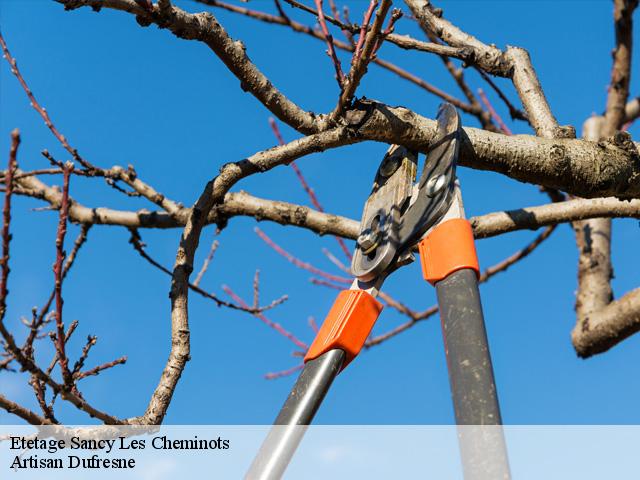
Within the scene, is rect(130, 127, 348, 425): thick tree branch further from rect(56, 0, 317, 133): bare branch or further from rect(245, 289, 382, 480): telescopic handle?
rect(245, 289, 382, 480): telescopic handle

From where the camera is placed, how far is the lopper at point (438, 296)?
1513mm

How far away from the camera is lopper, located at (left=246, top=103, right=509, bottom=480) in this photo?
1.51 meters

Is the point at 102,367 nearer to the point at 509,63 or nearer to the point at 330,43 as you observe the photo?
the point at 330,43

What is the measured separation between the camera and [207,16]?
202 centimetres

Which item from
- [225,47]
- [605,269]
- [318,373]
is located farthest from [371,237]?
[605,269]

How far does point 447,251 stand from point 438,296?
12 cm

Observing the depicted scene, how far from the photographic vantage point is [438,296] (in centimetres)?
172

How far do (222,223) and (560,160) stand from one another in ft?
4.62

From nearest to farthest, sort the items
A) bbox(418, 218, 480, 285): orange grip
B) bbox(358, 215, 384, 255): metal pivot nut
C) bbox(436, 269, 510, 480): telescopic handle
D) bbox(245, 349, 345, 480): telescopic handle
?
bbox(436, 269, 510, 480): telescopic handle
bbox(245, 349, 345, 480): telescopic handle
bbox(418, 218, 480, 285): orange grip
bbox(358, 215, 384, 255): metal pivot nut

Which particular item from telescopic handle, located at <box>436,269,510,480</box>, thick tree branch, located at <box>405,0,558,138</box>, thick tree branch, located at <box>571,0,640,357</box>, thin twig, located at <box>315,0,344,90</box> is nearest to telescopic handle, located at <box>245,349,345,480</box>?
telescopic handle, located at <box>436,269,510,480</box>

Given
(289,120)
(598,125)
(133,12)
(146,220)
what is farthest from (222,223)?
(598,125)

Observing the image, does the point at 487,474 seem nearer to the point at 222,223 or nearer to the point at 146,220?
the point at 222,223

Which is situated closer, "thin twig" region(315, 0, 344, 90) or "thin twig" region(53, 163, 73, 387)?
"thin twig" region(53, 163, 73, 387)

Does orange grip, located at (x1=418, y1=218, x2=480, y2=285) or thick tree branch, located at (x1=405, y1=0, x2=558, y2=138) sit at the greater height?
thick tree branch, located at (x1=405, y1=0, x2=558, y2=138)
